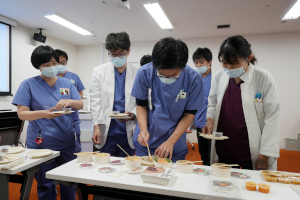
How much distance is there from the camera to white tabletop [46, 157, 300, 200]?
1022mm

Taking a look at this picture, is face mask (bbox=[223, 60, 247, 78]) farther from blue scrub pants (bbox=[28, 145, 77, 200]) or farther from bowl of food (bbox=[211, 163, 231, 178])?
blue scrub pants (bbox=[28, 145, 77, 200])

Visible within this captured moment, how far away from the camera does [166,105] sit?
1.55m

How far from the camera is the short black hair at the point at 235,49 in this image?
1.44 m

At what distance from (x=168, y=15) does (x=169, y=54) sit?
139 inches

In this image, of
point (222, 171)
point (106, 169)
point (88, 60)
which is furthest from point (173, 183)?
point (88, 60)

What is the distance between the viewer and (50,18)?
15.0 feet

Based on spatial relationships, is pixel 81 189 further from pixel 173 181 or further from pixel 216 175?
pixel 216 175

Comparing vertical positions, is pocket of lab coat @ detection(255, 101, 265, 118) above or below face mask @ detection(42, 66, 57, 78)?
below

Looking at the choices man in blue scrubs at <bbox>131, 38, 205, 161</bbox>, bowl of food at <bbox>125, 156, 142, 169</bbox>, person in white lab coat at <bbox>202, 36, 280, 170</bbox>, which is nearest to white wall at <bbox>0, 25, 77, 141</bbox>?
man in blue scrubs at <bbox>131, 38, 205, 161</bbox>

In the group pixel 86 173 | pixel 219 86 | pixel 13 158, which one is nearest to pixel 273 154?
pixel 219 86

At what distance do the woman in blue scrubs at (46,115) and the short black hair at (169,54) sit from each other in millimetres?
1032

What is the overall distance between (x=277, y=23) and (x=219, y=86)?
4.34 m

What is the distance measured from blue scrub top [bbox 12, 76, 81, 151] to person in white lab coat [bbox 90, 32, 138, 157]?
0.87ft

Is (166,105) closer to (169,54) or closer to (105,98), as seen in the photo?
(169,54)
